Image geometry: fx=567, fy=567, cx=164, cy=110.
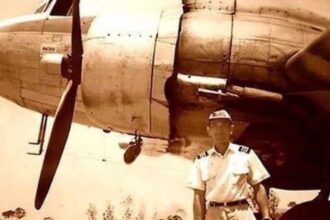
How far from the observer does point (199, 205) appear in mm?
3945

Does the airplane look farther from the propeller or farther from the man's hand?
the man's hand

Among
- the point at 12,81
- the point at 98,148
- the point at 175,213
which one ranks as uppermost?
the point at 12,81

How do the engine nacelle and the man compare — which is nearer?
the man

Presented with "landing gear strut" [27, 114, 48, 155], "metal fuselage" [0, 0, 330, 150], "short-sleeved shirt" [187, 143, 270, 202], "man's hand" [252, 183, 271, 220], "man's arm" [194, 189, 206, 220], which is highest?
"metal fuselage" [0, 0, 330, 150]

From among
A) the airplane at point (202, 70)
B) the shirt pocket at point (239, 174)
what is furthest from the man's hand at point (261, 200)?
the airplane at point (202, 70)

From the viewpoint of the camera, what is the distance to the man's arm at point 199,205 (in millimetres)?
3920

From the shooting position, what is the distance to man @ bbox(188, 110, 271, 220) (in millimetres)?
3902

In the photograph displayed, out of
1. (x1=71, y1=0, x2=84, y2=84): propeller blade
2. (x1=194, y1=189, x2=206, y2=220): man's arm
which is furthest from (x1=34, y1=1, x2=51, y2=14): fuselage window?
(x1=194, y1=189, x2=206, y2=220): man's arm

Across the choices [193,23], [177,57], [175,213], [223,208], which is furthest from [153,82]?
[175,213]

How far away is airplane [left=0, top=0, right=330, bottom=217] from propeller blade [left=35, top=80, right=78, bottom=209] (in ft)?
0.04

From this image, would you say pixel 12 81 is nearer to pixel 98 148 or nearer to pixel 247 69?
pixel 247 69

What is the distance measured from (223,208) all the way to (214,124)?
23.0 inches

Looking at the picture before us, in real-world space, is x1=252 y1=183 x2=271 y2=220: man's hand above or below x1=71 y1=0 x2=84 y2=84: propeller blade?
below

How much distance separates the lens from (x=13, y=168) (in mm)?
17953
